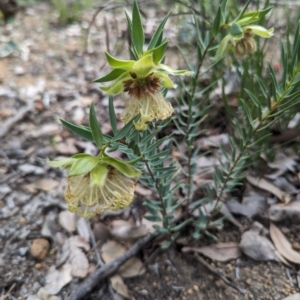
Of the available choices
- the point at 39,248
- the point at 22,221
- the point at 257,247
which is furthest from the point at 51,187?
the point at 257,247

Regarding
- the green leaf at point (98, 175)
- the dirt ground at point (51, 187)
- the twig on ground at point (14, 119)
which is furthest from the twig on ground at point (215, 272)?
the twig on ground at point (14, 119)

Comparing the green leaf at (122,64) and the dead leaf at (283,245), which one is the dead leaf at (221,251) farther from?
the green leaf at (122,64)

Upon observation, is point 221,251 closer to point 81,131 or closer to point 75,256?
point 75,256

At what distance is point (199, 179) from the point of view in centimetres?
159

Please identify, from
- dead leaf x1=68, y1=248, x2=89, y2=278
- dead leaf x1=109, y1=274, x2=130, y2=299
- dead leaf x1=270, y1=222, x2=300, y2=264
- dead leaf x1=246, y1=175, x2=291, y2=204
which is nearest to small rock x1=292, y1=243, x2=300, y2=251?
dead leaf x1=270, y1=222, x2=300, y2=264

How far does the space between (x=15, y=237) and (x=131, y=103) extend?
915mm

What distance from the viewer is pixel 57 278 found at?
1.32 m

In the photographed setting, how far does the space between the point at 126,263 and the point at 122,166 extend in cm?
67

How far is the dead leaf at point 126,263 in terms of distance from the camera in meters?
1.32

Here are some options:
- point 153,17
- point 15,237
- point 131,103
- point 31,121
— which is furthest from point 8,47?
point 131,103

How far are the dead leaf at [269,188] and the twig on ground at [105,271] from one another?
47 cm

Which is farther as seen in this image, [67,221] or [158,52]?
[67,221]

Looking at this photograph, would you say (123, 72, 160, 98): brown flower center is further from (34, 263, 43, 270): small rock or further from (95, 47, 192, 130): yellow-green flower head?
(34, 263, 43, 270): small rock

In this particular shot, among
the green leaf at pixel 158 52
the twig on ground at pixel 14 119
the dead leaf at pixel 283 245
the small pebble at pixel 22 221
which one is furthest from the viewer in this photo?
the twig on ground at pixel 14 119
